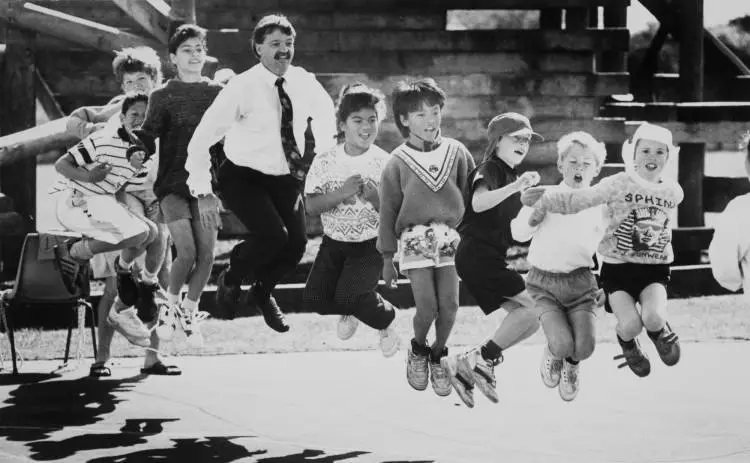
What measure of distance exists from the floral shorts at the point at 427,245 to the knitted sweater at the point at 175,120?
1758mm

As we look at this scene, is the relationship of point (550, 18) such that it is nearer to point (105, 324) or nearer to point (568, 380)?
point (105, 324)

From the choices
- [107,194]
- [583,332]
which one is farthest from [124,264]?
[583,332]

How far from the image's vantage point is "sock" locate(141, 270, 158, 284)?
947cm

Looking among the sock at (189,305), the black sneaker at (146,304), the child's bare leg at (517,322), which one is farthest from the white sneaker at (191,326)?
the child's bare leg at (517,322)

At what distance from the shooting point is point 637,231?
24.4 feet

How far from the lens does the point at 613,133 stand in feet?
49.5

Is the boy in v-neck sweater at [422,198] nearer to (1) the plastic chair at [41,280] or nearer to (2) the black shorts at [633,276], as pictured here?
(2) the black shorts at [633,276]

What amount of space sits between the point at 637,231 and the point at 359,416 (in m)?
2.20

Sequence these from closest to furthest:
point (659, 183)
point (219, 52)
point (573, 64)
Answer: point (659, 183) → point (219, 52) → point (573, 64)

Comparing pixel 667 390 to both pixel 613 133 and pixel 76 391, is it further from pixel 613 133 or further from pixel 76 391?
pixel 613 133

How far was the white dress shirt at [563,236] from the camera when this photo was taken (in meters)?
7.53

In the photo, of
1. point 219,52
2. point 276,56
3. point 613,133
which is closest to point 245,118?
point 276,56

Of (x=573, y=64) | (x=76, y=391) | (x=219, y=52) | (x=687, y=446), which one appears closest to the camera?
(x=687, y=446)

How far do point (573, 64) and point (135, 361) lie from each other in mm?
6139
